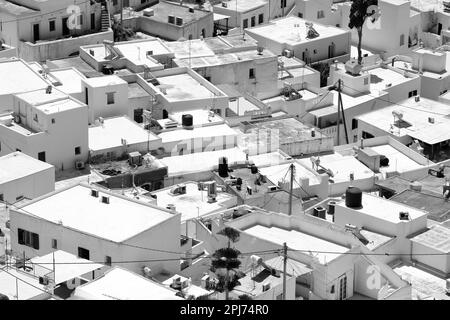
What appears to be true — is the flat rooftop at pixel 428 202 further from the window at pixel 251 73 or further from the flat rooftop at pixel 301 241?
the window at pixel 251 73

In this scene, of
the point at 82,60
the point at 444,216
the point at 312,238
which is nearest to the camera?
the point at 312,238

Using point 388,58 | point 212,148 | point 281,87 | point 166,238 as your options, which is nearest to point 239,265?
point 166,238

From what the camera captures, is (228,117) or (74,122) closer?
(74,122)

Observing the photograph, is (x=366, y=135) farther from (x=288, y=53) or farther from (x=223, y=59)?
(x=288, y=53)

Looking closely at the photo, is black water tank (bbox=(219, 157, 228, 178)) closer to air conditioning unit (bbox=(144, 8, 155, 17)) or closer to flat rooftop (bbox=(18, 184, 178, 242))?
flat rooftop (bbox=(18, 184, 178, 242))

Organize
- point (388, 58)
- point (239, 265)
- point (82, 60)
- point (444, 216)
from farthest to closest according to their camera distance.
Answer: point (388, 58), point (82, 60), point (444, 216), point (239, 265)

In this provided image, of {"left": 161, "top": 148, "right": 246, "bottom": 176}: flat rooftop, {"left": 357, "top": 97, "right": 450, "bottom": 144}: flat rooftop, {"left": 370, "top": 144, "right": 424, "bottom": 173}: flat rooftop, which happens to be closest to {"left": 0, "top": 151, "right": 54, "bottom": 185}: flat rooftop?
{"left": 161, "top": 148, "right": 246, "bottom": 176}: flat rooftop

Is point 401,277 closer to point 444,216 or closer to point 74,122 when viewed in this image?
point 444,216
